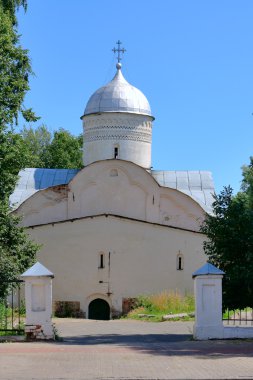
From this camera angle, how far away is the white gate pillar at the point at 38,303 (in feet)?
45.0

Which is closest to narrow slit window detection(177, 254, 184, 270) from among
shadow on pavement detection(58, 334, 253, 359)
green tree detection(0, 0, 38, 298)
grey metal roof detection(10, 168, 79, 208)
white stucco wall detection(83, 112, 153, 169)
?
white stucco wall detection(83, 112, 153, 169)

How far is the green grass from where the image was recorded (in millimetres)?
25609

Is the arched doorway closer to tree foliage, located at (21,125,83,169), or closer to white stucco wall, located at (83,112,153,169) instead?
white stucco wall, located at (83,112,153,169)

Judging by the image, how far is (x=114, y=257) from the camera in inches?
1161

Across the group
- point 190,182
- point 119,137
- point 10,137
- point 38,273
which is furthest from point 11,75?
point 190,182

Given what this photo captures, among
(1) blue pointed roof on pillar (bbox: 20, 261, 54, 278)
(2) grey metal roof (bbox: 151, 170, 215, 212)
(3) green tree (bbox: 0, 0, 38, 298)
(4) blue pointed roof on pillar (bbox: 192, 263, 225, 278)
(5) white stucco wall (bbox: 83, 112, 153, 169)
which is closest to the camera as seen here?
Answer: (1) blue pointed roof on pillar (bbox: 20, 261, 54, 278)

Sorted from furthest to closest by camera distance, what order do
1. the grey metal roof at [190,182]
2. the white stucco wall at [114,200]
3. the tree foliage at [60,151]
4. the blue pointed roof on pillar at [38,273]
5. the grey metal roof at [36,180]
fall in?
the tree foliage at [60,151] → the grey metal roof at [36,180] → the grey metal roof at [190,182] → the white stucco wall at [114,200] → the blue pointed roof on pillar at [38,273]

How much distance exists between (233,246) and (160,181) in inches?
781

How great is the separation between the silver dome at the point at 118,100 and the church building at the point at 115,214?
5cm

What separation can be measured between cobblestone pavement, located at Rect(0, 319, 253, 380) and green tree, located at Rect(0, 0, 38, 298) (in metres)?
5.52

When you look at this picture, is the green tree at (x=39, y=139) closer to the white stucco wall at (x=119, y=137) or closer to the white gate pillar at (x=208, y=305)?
the white stucco wall at (x=119, y=137)

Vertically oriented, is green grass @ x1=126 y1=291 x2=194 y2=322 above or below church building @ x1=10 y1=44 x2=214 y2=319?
below

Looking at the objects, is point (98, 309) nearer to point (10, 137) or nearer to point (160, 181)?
point (160, 181)

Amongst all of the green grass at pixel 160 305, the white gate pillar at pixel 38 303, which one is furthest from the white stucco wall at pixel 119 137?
the white gate pillar at pixel 38 303
